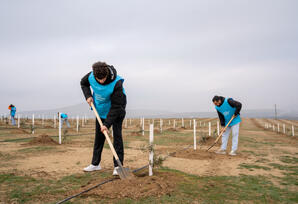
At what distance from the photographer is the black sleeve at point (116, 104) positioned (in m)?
3.94

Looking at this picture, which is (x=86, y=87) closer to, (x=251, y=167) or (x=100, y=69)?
(x=100, y=69)

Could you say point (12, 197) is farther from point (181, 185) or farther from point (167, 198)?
point (181, 185)

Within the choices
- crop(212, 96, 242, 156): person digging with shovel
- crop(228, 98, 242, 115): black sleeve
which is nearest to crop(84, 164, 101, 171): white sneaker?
crop(212, 96, 242, 156): person digging with shovel

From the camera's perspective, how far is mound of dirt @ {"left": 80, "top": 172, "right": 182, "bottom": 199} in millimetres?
3066

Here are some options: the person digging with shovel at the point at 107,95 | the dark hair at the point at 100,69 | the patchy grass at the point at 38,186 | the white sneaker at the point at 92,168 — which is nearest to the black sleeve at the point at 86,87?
the person digging with shovel at the point at 107,95

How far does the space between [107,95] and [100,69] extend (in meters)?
0.50

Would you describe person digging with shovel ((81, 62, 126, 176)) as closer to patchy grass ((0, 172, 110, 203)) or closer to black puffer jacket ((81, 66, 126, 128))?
black puffer jacket ((81, 66, 126, 128))

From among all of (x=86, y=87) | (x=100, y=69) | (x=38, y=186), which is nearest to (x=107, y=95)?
(x=100, y=69)

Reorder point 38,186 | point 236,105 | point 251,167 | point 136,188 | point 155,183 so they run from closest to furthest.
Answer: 1. point 136,188
2. point 155,183
3. point 38,186
4. point 251,167
5. point 236,105

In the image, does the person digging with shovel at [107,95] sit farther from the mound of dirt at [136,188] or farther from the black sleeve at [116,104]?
the mound of dirt at [136,188]

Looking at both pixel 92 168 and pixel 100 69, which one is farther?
pixel 92 168

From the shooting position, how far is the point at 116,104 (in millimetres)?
3998

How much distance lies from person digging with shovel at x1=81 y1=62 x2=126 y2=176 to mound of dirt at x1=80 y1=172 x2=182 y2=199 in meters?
0.52

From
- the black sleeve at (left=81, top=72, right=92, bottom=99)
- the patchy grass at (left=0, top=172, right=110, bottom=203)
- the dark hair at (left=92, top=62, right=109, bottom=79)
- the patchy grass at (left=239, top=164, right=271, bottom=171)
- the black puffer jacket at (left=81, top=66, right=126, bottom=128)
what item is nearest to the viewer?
the patchy grass at (left=0, top=172, right=110, bottom=203)
